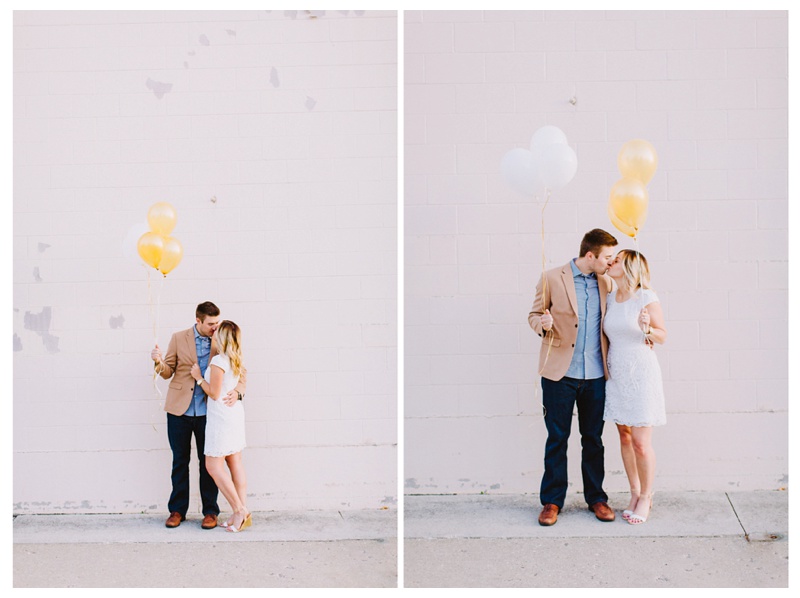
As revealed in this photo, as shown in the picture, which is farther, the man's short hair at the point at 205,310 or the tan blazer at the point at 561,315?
the man's short hair at the point at 205,310

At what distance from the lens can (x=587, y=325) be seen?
13.6ft

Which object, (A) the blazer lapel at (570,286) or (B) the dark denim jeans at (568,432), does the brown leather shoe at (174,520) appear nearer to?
(B) the dark denim jeans at (568,432)

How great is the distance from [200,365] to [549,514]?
89.4 inches

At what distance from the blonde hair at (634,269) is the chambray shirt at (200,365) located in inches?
97.7

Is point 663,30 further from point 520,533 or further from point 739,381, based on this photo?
point 520,533

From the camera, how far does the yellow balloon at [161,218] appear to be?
4121 millimetres

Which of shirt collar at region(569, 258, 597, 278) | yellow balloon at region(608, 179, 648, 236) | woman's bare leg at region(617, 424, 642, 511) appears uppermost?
yellow balloon at region(608, 179, 648, 236)

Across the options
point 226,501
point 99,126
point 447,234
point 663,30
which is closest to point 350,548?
point 226,501

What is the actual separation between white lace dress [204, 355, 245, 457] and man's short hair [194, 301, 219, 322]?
25cm

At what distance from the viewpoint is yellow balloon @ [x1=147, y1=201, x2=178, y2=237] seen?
4.12 metres

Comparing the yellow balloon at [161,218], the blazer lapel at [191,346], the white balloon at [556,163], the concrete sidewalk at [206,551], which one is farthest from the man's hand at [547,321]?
the yellow balloon at [161,218]

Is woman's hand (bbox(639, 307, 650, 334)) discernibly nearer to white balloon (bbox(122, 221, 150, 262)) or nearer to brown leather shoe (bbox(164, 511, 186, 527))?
white balloon (bbox(122, 221, 150, 262))

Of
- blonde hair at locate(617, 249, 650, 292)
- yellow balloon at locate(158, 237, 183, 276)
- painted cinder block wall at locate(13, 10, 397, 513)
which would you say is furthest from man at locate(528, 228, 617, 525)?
yellow balloon at locate(158, 237, 183, 276)

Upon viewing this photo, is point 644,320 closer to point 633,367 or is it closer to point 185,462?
point 633,367
